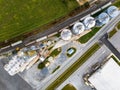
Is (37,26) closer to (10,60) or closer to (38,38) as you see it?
(38,38)

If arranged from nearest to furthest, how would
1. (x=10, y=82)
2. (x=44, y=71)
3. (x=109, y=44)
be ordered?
(x=10, y=82), (x=44, y=71), (x=109, y=44)

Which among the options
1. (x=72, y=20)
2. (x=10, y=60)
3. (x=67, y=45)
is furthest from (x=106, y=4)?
(x=10, y=60)

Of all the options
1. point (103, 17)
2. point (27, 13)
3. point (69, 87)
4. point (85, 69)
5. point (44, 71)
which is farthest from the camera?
point (85, 69)

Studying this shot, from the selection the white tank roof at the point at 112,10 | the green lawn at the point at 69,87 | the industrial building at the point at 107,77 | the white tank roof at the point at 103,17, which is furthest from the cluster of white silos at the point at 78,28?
the green lawn at the point at 69,87

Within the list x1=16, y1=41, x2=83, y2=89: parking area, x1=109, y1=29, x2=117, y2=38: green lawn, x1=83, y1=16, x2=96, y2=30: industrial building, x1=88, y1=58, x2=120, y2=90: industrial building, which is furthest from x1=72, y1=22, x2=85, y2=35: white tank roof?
x1=88, y1=58, x2=120, y2=90: industrial building

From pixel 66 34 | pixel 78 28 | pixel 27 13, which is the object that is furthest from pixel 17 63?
pixel 78 28

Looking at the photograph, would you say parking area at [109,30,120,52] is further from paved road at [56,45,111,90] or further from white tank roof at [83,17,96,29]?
white tank roof at [83,17,96,29]

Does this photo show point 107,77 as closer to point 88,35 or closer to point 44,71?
point 88,35
